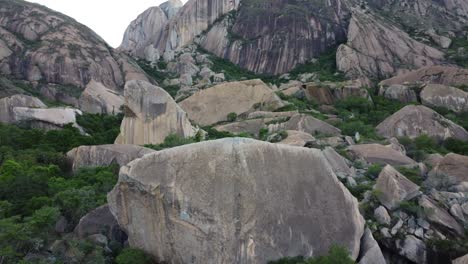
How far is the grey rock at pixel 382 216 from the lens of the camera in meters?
18.0

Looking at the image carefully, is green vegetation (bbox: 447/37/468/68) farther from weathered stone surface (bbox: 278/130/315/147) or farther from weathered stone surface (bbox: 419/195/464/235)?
weathered stone surface (bbox: 419/195/464/235)

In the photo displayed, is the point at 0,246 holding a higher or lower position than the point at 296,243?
lower

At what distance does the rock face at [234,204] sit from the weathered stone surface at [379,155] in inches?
487

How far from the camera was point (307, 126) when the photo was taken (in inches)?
1467

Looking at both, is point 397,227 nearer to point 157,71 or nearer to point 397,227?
point 397,227

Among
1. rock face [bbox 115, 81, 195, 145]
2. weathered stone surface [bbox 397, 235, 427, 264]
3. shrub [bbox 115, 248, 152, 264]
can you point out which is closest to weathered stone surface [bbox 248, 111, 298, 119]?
rock face [bbox 115, 81, 195, 145]

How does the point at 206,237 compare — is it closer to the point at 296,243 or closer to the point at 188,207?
the point at 188,207

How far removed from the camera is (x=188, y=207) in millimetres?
14406

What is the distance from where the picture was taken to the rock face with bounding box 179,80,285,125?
4753 centimetres

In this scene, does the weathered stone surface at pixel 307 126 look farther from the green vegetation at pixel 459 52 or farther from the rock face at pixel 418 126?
the green vegetation at pixel 459 52

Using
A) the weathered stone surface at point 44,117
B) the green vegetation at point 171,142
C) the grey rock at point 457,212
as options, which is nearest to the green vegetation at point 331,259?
the grey rock at point 457,212

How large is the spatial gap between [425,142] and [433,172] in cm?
1268

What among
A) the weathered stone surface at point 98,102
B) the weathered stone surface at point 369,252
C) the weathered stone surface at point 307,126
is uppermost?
the weathered stone surface at point 369,252

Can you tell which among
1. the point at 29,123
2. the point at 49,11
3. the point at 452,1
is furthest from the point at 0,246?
the point at 452,1
